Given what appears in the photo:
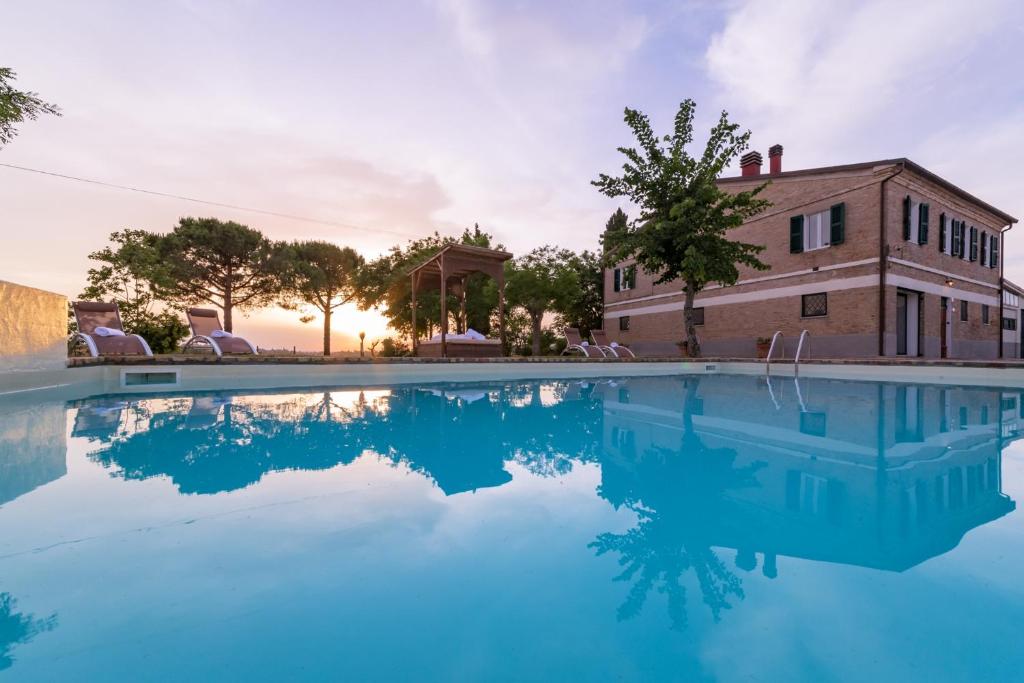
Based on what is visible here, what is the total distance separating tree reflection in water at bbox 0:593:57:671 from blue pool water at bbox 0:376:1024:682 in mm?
11

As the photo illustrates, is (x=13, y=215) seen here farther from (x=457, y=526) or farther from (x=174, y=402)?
(x=457, y=526)

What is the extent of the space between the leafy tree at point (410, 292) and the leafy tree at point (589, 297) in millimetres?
6309

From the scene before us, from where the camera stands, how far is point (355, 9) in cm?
1042

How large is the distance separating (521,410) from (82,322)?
10862 millimetres

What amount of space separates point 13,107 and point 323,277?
15254 millimetres

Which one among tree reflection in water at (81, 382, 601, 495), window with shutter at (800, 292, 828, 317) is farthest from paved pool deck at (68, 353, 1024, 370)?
window with shutter at (800, 292, 828, 317)

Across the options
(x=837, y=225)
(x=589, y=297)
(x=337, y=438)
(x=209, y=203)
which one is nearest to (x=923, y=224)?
(x=837, y=225)

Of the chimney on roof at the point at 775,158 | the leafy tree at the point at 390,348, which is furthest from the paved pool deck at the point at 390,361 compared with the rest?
the leafy tree at the point at 390,348

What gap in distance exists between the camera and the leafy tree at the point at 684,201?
544 inches

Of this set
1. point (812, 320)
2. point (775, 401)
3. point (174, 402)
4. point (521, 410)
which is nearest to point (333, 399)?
point (174, 402)

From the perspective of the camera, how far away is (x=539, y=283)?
20984mm

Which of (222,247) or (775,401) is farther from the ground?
(222,247)

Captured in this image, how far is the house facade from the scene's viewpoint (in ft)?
47.5

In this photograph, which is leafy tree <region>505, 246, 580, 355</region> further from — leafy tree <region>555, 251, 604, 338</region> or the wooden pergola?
the wooden pergola
